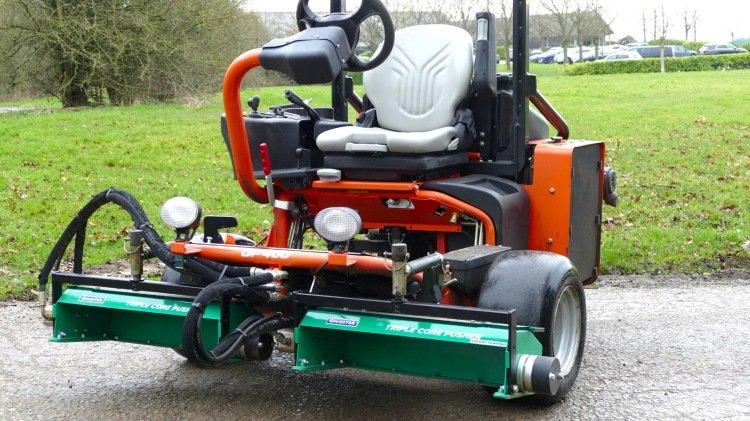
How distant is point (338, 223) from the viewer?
4195 mm

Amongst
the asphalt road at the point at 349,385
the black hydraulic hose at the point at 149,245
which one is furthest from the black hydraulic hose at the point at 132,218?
the asphalt road at the point at 349,385

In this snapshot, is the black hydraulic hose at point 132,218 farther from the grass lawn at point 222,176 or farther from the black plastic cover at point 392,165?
the grass lawn at point 222,176

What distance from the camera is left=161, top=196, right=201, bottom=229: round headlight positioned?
4.76 meters

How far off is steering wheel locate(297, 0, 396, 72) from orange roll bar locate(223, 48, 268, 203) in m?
0.40

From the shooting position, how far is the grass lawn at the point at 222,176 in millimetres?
8508

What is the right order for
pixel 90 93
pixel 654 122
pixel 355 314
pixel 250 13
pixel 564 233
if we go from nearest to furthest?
1. pixel 355 314
2. pixel 564 233
3. pixel 654 122
4. pixel 90 93
5. pixel 250 13

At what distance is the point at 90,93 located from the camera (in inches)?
869

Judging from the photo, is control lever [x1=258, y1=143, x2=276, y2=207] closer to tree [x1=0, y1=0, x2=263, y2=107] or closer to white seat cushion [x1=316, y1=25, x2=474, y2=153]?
white seat cushion [x1=316, y1=25, x2=474, y2=153]

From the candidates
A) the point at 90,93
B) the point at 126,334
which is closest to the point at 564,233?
the point at 126,334

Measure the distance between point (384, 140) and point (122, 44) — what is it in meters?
16.8

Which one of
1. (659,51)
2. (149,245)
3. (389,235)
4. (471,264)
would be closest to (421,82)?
(389,235)

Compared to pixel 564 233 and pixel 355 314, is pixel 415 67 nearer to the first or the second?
pixel 564 233

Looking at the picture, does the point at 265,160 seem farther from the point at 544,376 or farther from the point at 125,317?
the point at 544,376

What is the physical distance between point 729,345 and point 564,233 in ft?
4.42
